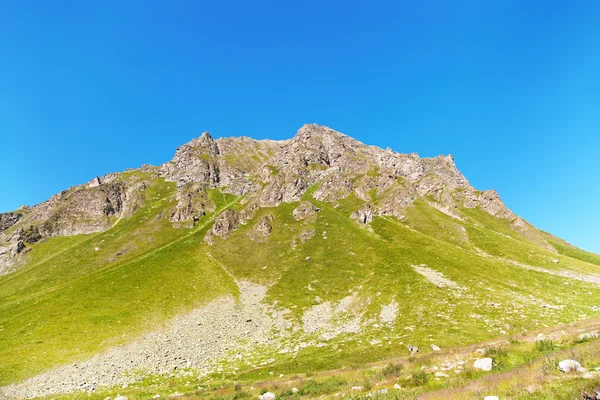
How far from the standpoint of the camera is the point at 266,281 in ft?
298

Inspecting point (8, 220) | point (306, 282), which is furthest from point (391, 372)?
point (8, 220)

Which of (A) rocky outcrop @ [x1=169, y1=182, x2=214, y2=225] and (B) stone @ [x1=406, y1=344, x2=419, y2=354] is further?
(A) rocky outcrop @ [x1=169, y1=182, x2=214, y2=225]

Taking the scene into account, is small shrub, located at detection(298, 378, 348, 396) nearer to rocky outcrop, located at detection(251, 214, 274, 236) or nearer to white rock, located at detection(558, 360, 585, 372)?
white rock, located at detection(558, 360, 585, 372)

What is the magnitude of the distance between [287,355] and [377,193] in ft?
401

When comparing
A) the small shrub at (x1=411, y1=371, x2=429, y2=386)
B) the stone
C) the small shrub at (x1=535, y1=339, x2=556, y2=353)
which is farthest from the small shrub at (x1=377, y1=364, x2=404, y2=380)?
the stone

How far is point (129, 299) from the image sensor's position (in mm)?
77875

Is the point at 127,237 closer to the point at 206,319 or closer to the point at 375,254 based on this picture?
the point at 206,319

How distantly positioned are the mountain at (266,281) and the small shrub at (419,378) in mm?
21160

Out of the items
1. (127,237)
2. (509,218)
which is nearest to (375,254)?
(509,218)

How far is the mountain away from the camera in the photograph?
46719mm

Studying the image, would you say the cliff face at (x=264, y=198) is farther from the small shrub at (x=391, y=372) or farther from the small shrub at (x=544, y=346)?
the small shrub at (x=391, y=372)

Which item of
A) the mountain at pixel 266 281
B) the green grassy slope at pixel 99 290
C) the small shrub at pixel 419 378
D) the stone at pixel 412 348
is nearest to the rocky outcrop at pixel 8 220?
the mountain at pixel 266 281

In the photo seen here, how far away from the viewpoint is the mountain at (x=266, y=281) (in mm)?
46719

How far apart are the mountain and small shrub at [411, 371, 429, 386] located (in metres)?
21.2
